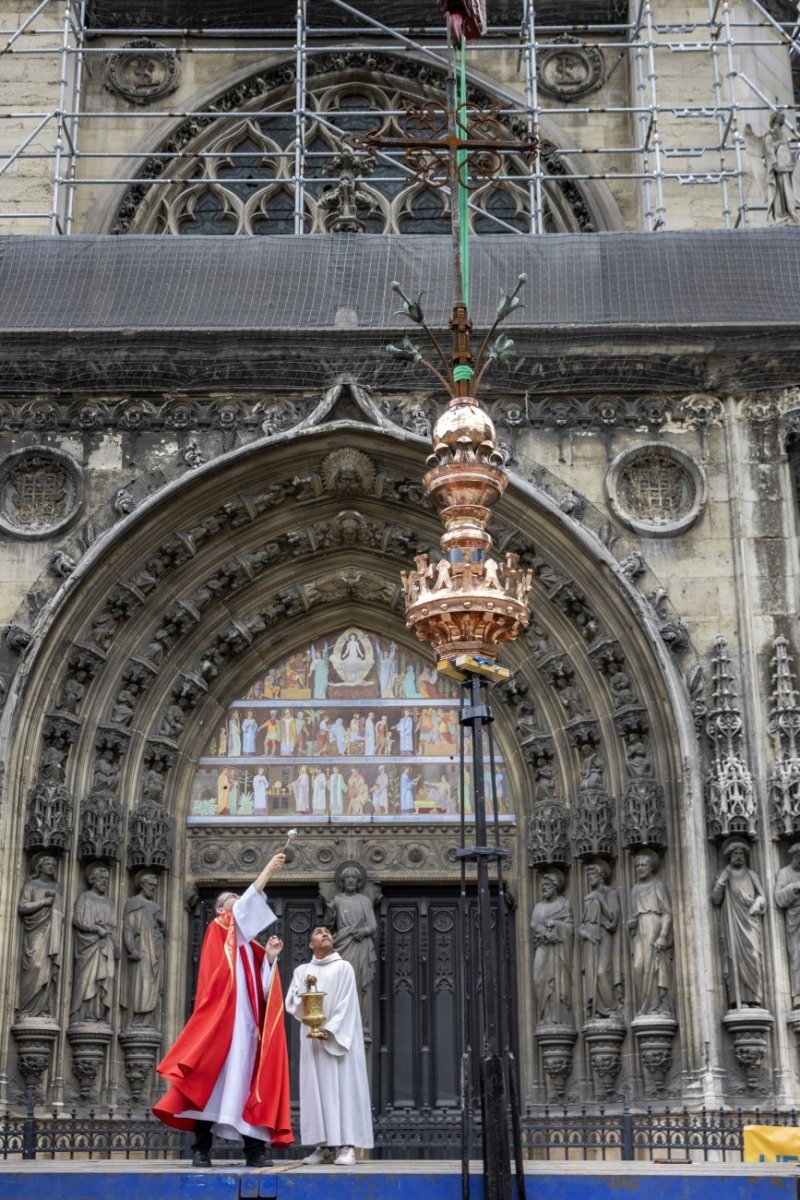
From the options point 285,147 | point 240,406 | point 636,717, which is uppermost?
point 285,147

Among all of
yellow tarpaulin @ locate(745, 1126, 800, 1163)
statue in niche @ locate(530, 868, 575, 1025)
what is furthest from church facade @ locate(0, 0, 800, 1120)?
yellow tarpaulin @ locate(745, 1126, 800, 1163)

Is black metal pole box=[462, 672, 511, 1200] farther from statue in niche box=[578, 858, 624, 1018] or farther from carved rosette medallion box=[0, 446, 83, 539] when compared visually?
carved rosette medallion box=[0, 446, 83, 539]

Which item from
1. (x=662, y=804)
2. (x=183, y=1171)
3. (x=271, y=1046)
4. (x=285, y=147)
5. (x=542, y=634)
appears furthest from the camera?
(x=285, y=147)

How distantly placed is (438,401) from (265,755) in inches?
134

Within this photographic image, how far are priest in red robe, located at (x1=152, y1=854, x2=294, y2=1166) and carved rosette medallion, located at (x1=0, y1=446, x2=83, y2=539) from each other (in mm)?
5552

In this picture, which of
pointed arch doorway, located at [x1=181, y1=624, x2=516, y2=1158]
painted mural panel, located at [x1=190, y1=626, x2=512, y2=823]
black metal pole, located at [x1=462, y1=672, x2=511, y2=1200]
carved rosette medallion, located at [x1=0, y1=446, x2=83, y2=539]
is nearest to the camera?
black metal pole, located at [x1=462, y1=672, x2=511, y2=1200]

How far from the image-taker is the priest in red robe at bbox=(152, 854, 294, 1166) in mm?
8711

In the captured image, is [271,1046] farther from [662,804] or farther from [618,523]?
[618,523]

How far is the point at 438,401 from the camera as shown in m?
14.3

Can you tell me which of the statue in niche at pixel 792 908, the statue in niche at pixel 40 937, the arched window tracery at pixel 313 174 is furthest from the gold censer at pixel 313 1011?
the arched window tracery at pixel 313 174

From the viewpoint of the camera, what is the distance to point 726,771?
13.0 m

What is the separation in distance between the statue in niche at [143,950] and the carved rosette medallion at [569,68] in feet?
32.4

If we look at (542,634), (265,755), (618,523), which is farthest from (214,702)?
(618,523)

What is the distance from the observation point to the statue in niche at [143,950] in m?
13.5
